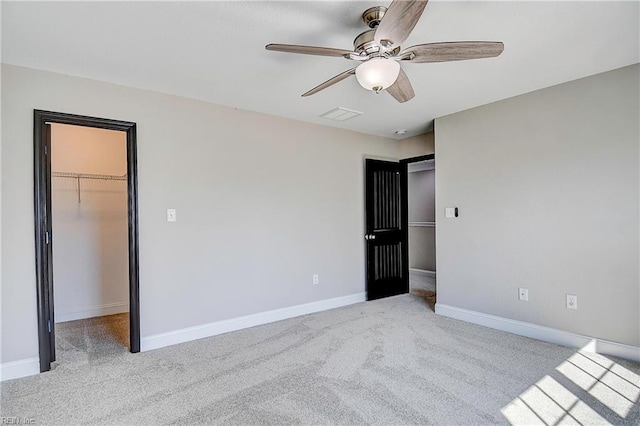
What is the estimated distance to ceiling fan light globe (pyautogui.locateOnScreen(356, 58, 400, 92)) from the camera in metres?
1.84

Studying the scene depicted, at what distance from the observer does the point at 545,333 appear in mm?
3129

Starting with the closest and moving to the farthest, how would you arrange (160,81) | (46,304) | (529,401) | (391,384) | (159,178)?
1. (529,401)
2. (391,384)
3. (46,304)
4. (160,81)
5. (159,178)

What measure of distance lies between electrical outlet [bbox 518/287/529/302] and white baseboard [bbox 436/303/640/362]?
0.76ft

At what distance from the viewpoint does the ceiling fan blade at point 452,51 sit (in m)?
1.74

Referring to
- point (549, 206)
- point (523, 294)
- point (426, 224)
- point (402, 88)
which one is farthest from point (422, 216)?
point (402, 88)

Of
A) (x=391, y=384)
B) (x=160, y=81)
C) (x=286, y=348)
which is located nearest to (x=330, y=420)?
(x=391, y=384)

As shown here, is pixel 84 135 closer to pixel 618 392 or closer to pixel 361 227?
pixel 361 227

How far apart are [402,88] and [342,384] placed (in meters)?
2.11

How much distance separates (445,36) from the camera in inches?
85.4

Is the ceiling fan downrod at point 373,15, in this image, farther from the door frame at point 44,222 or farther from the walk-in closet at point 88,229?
the walk-in closet at point 88,229

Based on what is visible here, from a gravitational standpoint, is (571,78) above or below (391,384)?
above

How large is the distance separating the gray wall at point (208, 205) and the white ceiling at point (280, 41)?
231 mm

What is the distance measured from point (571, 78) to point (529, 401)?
Result: 2.64 m

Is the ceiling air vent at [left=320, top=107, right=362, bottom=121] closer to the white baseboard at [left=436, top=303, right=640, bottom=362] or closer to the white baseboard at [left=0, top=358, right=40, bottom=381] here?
the white baseboard at [left=436, top=303, right=640, bottom=362]
